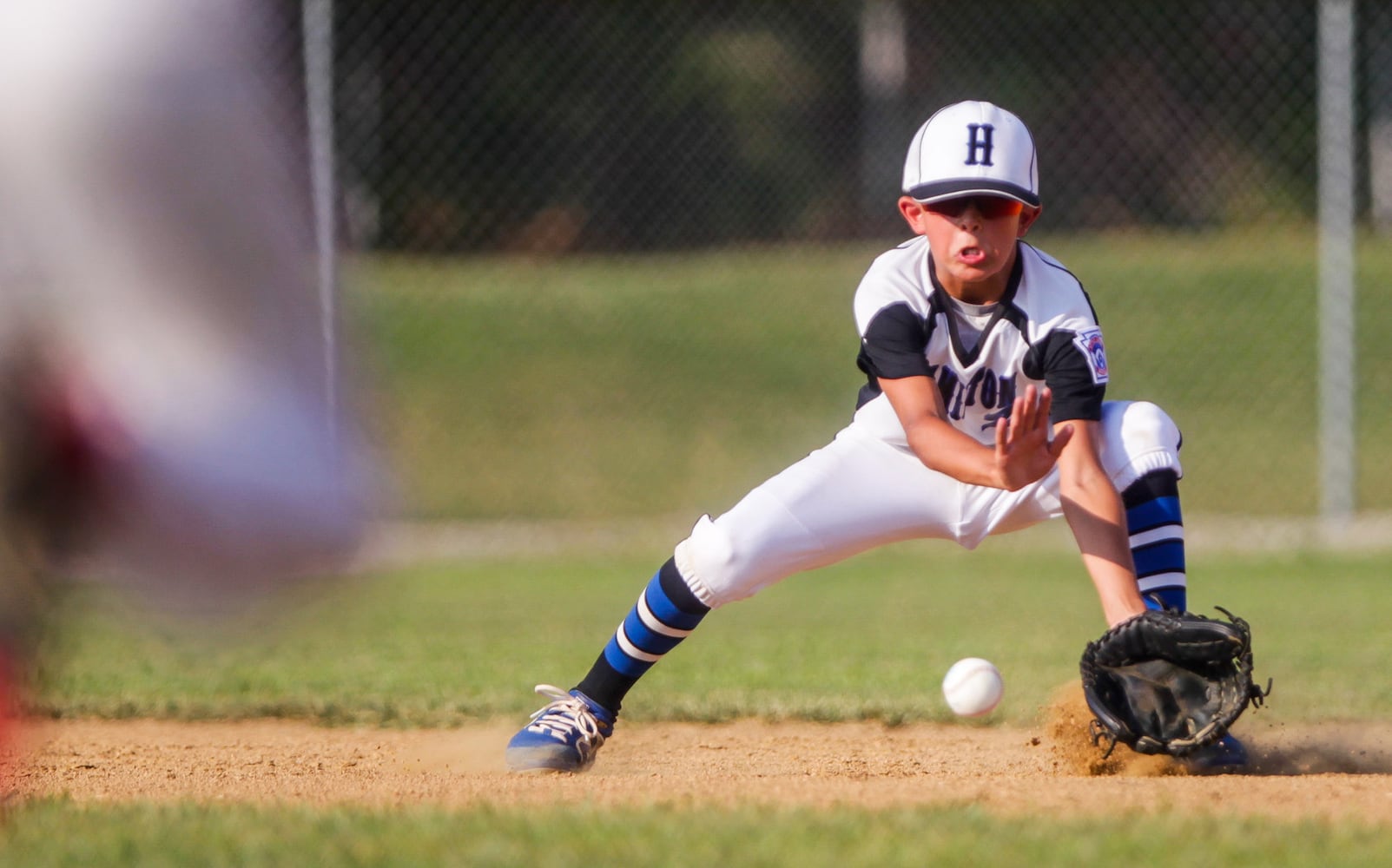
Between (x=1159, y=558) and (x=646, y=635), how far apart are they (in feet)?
3.89

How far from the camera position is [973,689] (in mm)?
3666

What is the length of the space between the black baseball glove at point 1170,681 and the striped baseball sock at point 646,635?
898 mm

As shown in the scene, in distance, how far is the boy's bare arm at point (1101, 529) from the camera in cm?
336

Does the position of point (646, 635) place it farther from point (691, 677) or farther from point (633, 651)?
point (691, 677)

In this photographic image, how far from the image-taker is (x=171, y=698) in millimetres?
5000

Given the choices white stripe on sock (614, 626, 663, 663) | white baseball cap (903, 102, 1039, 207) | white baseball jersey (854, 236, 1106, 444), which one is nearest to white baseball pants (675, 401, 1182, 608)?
white baseball jersey (854, 236, 1106, 444)

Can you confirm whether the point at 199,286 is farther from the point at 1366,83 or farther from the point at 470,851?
the point at 1366,83

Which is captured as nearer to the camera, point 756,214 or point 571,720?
point 571,720

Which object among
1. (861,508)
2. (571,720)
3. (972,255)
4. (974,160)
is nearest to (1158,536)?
(861,508)

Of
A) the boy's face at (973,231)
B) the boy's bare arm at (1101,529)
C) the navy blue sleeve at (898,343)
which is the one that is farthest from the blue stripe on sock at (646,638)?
the boy's face at (973,231)

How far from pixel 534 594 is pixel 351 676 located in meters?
2.62

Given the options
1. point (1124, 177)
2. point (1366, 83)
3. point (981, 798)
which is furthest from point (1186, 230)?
point (981, 798)

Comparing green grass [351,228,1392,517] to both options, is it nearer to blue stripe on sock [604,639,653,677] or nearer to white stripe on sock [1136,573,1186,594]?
blue stripe on sock [604,639,653,677]

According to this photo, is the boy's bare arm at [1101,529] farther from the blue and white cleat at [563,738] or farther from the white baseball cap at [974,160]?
the blue and white cleat at [563,738]
